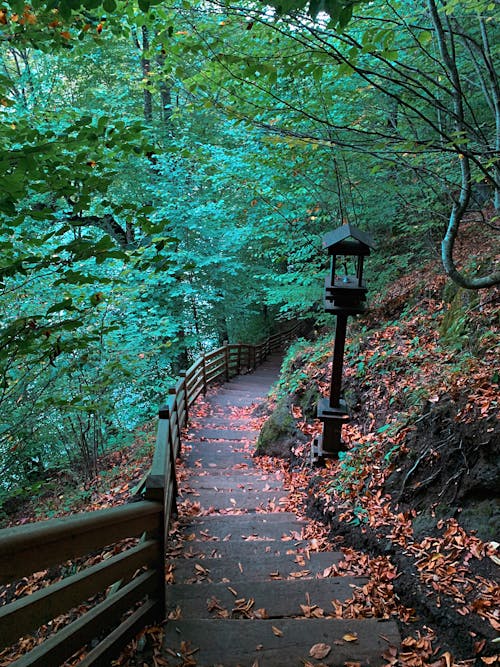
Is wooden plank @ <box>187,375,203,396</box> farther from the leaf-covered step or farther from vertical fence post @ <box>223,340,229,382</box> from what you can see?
vertical fence post @ <box>223,340,229,382</box>

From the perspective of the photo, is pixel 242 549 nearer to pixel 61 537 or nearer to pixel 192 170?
pixel 61 537

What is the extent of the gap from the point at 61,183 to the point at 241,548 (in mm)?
3486

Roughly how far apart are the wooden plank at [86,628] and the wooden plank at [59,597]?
0.11m

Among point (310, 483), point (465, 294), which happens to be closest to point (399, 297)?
point (465, 294)

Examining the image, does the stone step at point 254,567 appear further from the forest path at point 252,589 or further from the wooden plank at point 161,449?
the wooden plank at point 161,449

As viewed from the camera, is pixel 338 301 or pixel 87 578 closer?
pixel 87 578

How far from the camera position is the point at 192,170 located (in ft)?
39.3

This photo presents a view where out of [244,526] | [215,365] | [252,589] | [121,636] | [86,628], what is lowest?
[244,526]

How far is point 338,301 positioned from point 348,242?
0.67m

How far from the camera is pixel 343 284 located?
4.86m

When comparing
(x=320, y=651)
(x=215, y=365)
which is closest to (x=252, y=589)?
(x=320, y=651)

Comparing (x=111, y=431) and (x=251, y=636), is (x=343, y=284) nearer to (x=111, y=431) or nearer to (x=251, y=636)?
(x=251, y=636)

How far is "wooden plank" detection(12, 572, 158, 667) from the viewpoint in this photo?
1.83m

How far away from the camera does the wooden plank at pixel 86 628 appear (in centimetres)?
183
